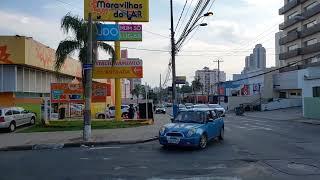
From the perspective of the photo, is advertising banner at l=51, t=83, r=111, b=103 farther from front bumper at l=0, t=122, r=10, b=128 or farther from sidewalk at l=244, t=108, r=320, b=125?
sidewalk at l=244, t=108, r=320, b=125

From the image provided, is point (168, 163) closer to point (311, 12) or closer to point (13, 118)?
point (13, 118)

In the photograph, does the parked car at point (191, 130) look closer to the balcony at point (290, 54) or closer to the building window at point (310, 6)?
the building window at point (310, 6)

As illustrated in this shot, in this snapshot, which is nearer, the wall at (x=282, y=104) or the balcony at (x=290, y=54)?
the wall at (x=282, y=104)

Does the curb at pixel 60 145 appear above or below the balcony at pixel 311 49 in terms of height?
below

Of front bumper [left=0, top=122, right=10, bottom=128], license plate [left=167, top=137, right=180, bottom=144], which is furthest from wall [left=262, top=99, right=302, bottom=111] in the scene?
license plate [left=167, top=137, right=180, bottom=144]

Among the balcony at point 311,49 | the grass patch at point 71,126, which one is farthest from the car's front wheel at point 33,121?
the balcony at point 311,49

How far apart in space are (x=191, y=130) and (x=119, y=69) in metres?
18.2

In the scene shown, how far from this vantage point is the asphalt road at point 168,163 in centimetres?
1212

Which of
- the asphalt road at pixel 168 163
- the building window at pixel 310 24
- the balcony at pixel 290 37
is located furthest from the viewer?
the balcony at pixel 290 37

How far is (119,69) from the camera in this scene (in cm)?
3516

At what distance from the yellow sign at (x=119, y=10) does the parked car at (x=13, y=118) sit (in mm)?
8181

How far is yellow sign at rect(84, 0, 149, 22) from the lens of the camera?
33875mm

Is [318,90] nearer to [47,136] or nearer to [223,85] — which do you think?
[47,136]

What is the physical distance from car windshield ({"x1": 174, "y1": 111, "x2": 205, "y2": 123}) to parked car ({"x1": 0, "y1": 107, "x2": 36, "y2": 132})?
13163mm
